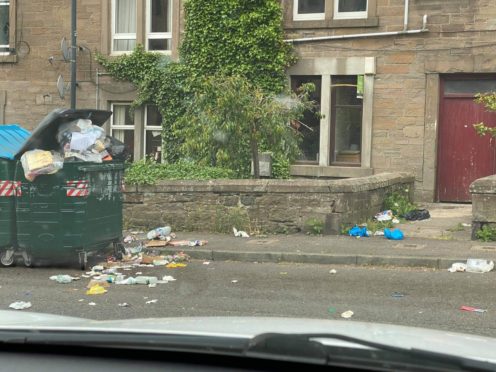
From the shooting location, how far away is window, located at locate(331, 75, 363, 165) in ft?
55.3

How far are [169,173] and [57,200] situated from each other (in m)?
4.10

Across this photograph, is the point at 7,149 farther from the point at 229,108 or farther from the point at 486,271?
the point at 486,271

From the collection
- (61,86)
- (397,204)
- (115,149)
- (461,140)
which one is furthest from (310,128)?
(115,149)

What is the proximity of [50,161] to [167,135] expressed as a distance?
9.12m

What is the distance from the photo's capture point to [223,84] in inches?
527

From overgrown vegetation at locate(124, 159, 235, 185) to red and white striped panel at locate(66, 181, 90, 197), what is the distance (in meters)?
3.18

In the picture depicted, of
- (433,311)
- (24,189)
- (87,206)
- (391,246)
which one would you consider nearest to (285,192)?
(391,246)

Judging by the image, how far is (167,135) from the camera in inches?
718

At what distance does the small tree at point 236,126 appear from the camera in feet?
43.4

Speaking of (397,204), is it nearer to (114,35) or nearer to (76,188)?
(76,188)

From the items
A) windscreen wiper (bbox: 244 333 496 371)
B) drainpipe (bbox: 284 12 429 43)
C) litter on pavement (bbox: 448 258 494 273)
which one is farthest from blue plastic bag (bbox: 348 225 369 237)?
windscreen wiper (bbox: 244 333 496 371)

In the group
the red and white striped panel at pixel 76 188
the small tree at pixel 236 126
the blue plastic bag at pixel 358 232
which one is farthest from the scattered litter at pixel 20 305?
the small tree at pixel 236 126

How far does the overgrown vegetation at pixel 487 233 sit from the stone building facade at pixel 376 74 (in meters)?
5.00

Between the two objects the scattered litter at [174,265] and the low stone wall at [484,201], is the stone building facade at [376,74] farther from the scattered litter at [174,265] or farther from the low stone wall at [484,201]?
the scattered litter at [174,265]
